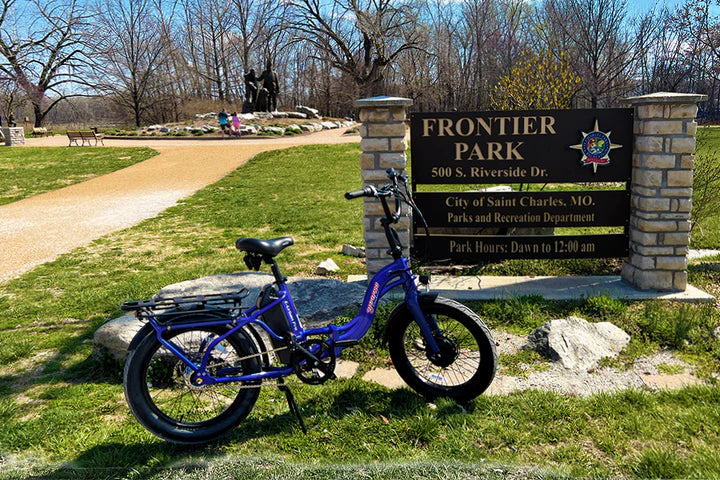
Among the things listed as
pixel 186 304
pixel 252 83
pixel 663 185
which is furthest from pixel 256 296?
pixel 252 83

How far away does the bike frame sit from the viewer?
10.3 feet

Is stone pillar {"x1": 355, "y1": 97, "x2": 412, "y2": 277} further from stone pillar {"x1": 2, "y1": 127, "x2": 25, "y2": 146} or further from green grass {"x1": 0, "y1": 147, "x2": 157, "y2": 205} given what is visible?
stone pillar {"x1": 2, "y1": 127, "x2": 25, "y2": 146}

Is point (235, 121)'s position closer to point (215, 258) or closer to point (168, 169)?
point (168, 169)

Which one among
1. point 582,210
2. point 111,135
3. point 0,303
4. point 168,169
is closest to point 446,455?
point 582,210

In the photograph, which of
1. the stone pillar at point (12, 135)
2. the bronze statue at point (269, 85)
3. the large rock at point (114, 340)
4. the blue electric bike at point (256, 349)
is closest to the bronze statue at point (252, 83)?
the bronze statue at point (269, 85)

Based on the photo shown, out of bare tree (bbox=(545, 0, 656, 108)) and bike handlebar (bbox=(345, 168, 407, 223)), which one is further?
bare tree (bbox=(545, 0, 656, 108))

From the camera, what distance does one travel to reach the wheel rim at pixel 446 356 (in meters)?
3.56

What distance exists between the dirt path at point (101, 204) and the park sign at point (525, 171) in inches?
210

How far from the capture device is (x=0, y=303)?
6.11m

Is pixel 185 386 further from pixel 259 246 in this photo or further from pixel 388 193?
pixel 388 193

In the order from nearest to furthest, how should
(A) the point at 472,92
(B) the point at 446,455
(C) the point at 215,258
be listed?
(B) the point at 446,455, (C) the point at 215,258, (A) the point at 472,92

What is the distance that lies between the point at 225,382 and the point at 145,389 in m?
0.41

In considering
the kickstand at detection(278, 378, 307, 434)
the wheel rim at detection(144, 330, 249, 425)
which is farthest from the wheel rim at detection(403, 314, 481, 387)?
the wheel rim at detection(144, 330, 249, 425)

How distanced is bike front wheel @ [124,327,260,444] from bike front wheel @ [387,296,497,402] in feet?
2.99
